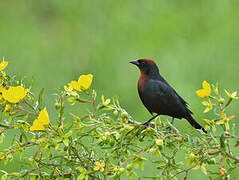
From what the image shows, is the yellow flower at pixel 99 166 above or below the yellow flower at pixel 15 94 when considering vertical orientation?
below

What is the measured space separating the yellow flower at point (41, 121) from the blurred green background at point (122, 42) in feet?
11.9

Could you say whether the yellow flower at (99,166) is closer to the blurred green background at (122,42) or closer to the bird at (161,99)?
the bird at (161,99)

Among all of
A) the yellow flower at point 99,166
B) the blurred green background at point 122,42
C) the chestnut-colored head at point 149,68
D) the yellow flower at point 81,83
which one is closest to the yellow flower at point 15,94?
the yellow flower at point 81,83

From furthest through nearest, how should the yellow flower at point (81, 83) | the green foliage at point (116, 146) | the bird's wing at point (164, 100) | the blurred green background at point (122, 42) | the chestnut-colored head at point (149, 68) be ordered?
the blurred green background at point (122, 42), the chestnut-colored head at point (149, 68), the bird's wing at point (164, 100), the yellow flower at point (81, 83), the green foliage at point (116, 146)

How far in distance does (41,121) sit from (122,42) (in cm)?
477

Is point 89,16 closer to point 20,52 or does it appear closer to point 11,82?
point 20,52

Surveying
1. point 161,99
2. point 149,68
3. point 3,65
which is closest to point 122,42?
point 149,68

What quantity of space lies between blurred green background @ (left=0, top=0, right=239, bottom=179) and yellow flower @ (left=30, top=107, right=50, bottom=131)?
143 inches

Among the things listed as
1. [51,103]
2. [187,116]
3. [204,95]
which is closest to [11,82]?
[204,95]

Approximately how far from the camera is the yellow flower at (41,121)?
157cm

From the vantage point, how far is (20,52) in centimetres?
622

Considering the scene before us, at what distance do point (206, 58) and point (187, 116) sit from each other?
3.45 metres

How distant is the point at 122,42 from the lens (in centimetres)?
629

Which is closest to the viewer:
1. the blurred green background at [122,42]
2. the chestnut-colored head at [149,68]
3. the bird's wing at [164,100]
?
the bird's wing at [164,100]
